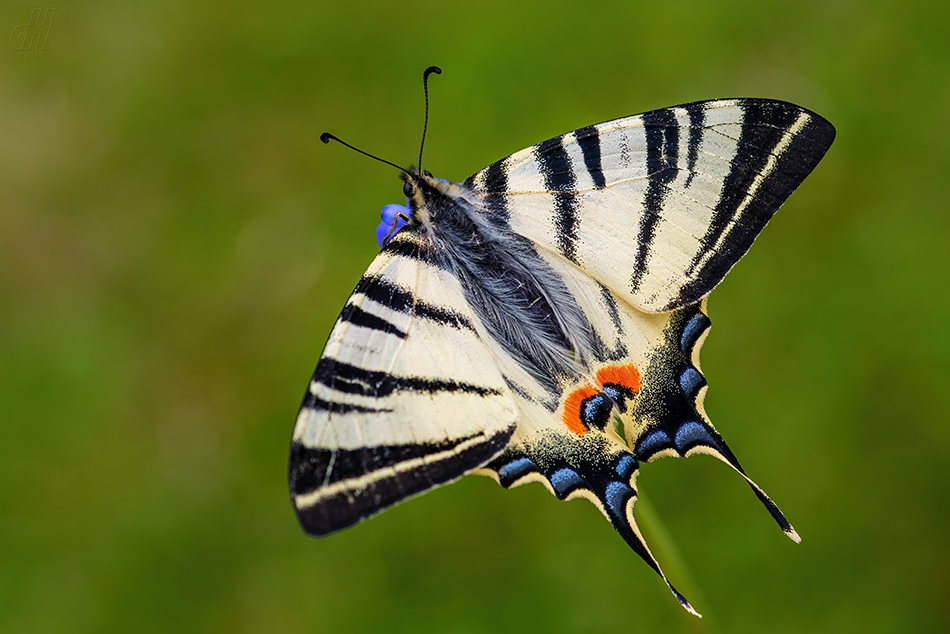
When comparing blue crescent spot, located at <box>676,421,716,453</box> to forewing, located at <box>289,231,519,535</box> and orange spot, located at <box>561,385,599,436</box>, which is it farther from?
forewing, located at <box>289,231,519,535</box>

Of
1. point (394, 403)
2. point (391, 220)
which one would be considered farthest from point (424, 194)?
point (394, 403)

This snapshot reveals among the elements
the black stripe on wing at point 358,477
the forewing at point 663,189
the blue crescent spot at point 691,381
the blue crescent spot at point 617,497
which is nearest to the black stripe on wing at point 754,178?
the forewing at point 663,189

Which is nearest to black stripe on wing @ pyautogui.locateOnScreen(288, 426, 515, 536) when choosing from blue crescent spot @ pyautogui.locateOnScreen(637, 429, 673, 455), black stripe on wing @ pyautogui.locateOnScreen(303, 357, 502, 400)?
Answer: black stripe on wing @ pyautogui.locateOnScreen(303, 357, 502, 400)

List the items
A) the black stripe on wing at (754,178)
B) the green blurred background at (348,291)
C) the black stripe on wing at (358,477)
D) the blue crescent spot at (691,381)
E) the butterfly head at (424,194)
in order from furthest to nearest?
the green blurred background at (348,291) → the butterfly head at (424,194) → the blue crescent spot at (691,381) → the black stripe on wing at (754,178) → the black stripe on wing at (358,477)

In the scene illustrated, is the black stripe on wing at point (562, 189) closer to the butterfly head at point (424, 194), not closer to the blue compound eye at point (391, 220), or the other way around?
the butterfly head at point (424, 194)

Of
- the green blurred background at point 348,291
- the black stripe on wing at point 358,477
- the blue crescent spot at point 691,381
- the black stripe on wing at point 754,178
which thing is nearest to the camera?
the black stripe on wing at point 358,477

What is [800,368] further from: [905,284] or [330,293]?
[330,293]

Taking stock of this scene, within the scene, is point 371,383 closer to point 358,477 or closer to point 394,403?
point 394,403
